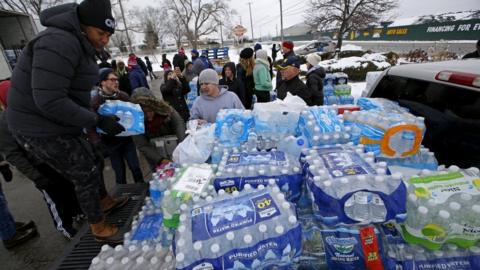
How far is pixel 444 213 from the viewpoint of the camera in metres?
1.12

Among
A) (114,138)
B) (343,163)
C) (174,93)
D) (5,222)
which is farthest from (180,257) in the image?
(174,93)

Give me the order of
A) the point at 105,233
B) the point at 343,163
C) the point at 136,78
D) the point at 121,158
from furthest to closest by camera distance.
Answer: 1. the point at 136,78
2. the point at 121,158
3. the point at 105,233
4. the point at 343,163

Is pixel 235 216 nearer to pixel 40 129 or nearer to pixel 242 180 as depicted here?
pixel 242 180

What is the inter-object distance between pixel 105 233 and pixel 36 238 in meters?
2.03

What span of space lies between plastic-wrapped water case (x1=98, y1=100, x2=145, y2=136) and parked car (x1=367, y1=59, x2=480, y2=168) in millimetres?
2680

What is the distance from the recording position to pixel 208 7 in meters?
41.9

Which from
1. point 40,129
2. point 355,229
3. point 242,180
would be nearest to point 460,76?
point 355,229

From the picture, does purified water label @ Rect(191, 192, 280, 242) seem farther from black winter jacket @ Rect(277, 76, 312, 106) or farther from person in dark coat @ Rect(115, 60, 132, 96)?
person in dark coat @ Rect(115, 60, 132, 96)

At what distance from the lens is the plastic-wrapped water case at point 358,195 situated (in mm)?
Answer: 1142

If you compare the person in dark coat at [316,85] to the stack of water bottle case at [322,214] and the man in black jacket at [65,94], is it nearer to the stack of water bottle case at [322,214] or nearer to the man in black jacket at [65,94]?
the stack of water bottle case at [322,214]

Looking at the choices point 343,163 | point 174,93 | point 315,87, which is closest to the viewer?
point 343,163

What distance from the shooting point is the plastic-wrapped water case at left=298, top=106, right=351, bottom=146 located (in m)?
1.85

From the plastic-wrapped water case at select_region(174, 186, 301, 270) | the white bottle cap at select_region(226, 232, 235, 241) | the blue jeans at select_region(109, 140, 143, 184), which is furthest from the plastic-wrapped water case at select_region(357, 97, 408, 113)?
the blue jeans at select_region(109, 140, 143, 184)

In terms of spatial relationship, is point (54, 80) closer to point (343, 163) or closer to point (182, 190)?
point (182, 190)
